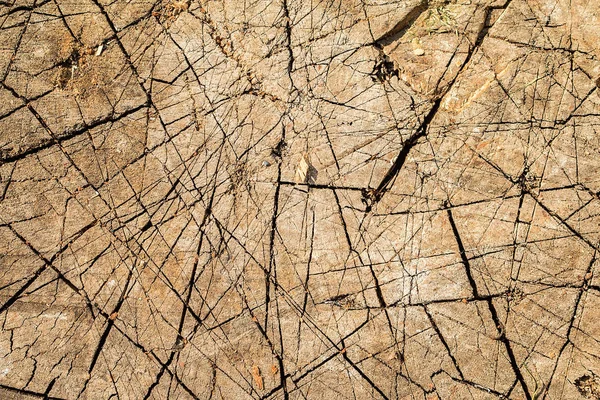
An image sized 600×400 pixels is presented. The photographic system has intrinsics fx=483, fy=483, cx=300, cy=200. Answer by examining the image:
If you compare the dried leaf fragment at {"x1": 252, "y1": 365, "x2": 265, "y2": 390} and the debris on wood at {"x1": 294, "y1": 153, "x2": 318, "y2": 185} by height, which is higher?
the debris on wood at {"x1": 294, "y1": 153, "x2": 318, "y2": 185}

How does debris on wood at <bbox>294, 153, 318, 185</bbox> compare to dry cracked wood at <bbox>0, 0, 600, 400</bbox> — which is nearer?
dry cracked wood at <bbox>0, 0, 600, 400</bbox>

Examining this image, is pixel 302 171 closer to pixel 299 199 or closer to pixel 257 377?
pixel 299 199

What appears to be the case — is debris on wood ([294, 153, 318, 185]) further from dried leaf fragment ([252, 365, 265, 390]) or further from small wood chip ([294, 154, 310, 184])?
dried leaf fragment ([252, 365, 265, 390])

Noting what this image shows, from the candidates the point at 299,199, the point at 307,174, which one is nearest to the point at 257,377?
the point at 299,199

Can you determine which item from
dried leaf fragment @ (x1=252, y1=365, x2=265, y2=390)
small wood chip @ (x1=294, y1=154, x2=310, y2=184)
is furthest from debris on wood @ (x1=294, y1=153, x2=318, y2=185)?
dried leaf fragment @ (x1=252, y1=365, x2=265, y2=390)

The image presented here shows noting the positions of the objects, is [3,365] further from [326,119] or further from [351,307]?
Answer: [326,119]

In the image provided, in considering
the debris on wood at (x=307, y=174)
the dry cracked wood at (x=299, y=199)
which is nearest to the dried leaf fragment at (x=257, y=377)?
the dry cracked wood at (x=299, y=199)

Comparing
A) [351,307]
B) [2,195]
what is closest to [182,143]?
[2,195]
